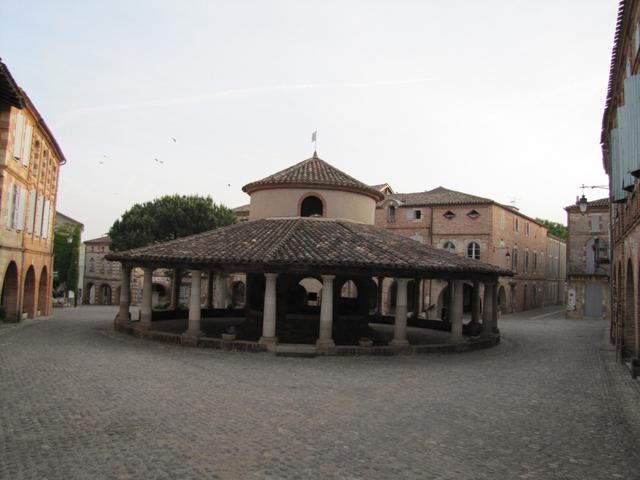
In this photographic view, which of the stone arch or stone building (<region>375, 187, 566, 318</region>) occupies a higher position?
stone building (<region>375, 187, 566, 318</region>)

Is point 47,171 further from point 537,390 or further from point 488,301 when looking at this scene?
point 537,390

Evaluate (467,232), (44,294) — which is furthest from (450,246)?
(44,294)

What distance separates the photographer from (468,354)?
1919 centimetres

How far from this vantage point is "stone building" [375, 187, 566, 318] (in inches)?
1689

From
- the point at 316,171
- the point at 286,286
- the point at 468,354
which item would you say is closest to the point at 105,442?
the point at 286,286

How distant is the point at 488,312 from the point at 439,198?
24289mm

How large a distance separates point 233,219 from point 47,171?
1721 centimetres

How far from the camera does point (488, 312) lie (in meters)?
22.4

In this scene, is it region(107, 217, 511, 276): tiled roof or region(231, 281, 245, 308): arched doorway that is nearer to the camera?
region(107, 217, 511, 276): tiled roof

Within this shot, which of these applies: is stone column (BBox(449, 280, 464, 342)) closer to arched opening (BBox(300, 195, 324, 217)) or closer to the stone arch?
arched opening (BBox(300, 195, 324, 217))

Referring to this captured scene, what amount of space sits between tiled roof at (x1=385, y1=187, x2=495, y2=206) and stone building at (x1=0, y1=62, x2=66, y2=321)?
26.9 meters

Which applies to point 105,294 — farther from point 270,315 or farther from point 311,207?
point 270,315

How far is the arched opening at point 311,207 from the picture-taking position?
23.5m

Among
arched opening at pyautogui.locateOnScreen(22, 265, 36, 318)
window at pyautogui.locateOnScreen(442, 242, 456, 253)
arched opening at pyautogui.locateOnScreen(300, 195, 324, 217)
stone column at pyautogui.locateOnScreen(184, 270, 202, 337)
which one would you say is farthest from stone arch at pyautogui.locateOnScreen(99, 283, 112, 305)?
stone column at pyautogui.locateOnScreen(184, 270, 202, 337)
